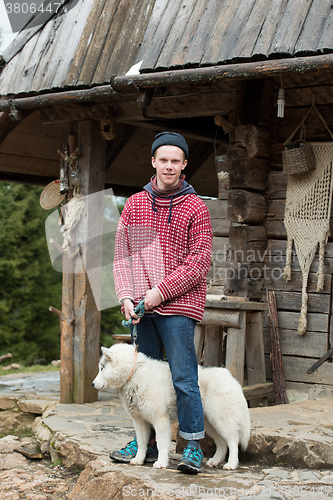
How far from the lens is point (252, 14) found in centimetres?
455

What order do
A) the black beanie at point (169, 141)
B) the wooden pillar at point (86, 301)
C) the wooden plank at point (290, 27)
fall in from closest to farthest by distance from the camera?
1. the black beanie at point (169, 141)
2. the wooden plank at point (290, 27)
3. the wooden pillar at point (86, 301)

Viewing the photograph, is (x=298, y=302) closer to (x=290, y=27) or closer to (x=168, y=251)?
(x=168, y=251)

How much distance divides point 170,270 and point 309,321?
2422 millimetres

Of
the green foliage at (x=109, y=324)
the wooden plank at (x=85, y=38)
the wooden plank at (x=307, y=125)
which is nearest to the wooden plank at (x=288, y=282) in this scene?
the wooden plank at (x=307, y=125)

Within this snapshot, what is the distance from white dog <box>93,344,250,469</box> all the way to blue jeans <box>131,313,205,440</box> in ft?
0.40

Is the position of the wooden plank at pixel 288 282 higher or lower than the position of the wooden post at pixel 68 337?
higher

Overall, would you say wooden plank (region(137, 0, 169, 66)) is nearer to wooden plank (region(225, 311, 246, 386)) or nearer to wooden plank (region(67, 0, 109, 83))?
wooden plank (region(67, 0, 109, 83))

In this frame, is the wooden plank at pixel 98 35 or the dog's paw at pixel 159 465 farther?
the wooden plank at pixel 98 35

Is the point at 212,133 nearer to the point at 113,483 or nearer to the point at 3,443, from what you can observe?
the point at 3,443

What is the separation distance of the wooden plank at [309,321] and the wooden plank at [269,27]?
250 centimetres

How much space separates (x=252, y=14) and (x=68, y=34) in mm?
2167

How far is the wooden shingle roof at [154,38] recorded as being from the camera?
4.23 metres

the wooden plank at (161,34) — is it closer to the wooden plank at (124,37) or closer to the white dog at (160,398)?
the wooden plank at (124,37)

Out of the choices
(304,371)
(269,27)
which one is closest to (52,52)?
(269,27)
